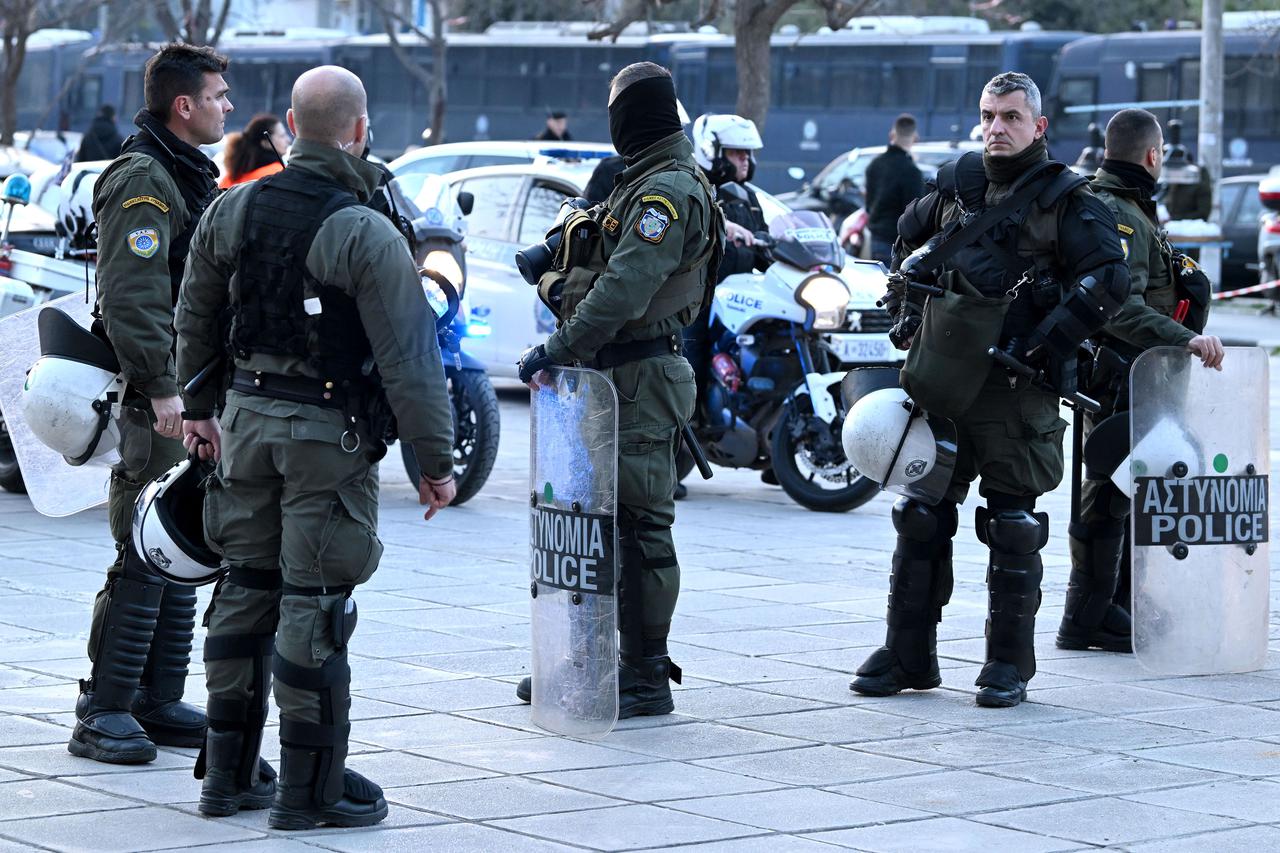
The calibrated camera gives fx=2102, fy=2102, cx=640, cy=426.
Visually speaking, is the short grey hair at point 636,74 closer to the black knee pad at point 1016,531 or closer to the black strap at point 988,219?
the black strap at point 988,219

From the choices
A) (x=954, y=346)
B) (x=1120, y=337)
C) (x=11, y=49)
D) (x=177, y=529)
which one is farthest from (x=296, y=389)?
(x=11, y=49)

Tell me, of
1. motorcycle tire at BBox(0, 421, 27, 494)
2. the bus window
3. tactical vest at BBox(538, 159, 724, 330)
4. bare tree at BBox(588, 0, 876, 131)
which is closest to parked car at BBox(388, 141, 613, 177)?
motorcycle tire at BBox(0, 421, 27, 494)

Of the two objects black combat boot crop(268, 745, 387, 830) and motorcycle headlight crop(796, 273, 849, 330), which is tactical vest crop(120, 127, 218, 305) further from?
motorcycle headlight crop(796, 273, 849, 330)

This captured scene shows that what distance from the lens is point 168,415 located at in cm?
559

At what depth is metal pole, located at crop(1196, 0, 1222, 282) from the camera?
25922 millimetres

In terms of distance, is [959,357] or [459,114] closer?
[959,357]

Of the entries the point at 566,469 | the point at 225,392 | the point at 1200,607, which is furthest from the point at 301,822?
the point at 1200,607

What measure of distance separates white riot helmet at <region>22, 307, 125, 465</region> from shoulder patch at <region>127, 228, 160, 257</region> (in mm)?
362

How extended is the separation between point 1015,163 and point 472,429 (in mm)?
4716

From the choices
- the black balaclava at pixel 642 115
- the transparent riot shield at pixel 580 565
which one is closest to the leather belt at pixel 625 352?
the transparent riot shield at pixel 580 565

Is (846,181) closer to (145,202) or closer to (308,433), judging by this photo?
(145,202)

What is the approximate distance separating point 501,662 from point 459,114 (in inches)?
1228

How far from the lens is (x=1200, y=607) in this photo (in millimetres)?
6762

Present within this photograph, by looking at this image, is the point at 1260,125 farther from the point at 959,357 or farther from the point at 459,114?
the point at 959,357
